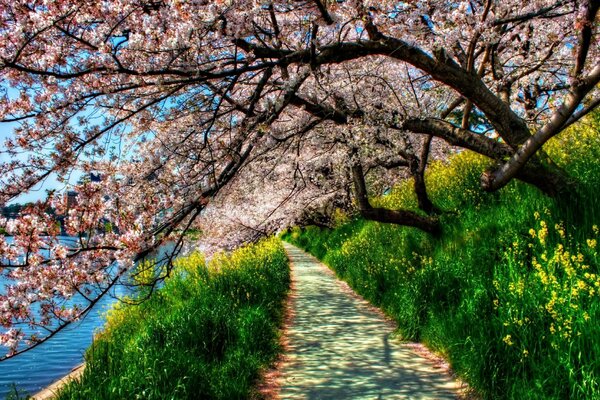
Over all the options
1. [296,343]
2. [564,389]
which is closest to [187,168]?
[296,343]

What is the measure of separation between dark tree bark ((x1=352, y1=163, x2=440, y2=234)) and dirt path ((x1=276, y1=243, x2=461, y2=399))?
1.89 m

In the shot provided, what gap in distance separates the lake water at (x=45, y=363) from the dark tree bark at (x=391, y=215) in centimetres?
706

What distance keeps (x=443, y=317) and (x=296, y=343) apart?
2.46 meters

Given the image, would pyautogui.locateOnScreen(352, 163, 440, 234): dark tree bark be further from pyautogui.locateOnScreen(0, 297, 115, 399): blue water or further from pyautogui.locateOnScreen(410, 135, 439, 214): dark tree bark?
pyautogui.locateOnScreen(0, 297, 115, 399): blue water

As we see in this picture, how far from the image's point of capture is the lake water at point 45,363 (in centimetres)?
1083

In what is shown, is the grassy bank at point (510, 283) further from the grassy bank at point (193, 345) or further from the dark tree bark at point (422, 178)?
the grassy bank at point (193, 345)

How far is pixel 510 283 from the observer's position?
16.4 feet

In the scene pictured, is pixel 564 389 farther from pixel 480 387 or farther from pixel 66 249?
pixel 66 249

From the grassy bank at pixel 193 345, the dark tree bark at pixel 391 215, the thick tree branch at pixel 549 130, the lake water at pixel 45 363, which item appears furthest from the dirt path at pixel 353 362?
the lake water at pixel 45 363

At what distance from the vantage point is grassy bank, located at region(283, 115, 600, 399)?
404 cm

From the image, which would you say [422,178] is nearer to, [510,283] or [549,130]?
[549,130]

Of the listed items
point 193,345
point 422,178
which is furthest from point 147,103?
point 422,178

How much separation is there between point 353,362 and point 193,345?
2.13 m

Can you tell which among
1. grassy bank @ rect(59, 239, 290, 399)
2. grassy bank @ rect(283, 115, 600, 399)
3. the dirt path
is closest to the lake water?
grassy bank @ rect(59, 239, 290, 399)
